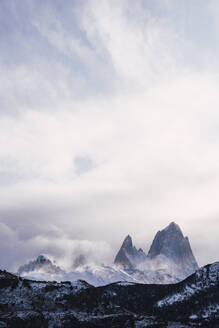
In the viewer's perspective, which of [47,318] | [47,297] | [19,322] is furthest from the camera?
[47,297]

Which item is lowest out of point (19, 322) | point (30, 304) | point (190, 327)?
point (190, 327)

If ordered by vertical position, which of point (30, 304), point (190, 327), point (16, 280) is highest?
point (16, 280)

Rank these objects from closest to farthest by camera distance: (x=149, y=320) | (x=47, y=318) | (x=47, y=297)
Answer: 1. (x=47, y=318)
2. (x=149, y=320)
3. (x=47, y=297)

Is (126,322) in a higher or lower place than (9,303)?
lower

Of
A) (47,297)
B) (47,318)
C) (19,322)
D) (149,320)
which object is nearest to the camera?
(19,322)

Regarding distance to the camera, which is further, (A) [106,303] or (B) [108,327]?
(A) [106,303]

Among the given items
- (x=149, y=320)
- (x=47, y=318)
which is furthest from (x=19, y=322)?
(x=149, y=320)

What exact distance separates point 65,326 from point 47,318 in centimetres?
1038

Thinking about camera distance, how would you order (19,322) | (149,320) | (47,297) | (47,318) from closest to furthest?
(19,322), (47,318), (149,320), (47,297)

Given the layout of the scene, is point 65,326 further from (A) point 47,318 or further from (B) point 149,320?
(B) point 149,320

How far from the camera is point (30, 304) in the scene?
574 feet

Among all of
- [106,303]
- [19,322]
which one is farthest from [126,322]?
[19,322]

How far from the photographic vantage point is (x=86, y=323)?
521 ft

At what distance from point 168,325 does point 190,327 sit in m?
10.3
